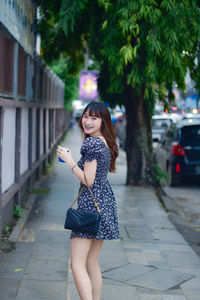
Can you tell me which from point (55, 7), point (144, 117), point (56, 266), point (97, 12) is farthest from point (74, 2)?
point (56, 266)

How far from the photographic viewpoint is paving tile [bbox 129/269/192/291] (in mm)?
5477

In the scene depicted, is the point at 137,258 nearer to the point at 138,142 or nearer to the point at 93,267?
the point at 93,267

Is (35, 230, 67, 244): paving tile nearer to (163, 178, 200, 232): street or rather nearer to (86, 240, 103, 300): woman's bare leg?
(163, 178, 200, 232): street

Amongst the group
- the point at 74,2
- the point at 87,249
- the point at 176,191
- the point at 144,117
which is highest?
the point at 74,2

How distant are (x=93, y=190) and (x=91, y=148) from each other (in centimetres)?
33

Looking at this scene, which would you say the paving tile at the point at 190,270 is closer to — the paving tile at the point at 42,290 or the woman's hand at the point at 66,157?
the paving tile at the point at 42,290

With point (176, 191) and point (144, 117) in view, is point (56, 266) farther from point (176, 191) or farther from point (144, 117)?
point (176, 191)

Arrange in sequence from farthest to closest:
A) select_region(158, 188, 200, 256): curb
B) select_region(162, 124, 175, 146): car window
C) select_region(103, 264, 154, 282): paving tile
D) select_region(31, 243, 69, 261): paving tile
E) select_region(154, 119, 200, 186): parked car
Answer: select_region(162, 124, 175, 146): car window, select_region(154, 119, 200, 186): parked car, select_region(158, 188, 200, 256): curb, select_region(31, 243, 69, 261): paving tile, select_region(103, 264, 154, 282): paving tile

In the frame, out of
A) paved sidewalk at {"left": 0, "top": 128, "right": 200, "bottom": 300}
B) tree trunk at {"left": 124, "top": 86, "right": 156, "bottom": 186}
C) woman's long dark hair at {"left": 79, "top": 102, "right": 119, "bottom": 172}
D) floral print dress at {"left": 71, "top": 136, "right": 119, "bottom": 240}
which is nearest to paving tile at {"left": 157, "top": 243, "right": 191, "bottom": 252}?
paved sidewalk at {"left": 0, "top": 128, "right": 200, "bottom": 300}

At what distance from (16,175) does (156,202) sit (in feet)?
11.0

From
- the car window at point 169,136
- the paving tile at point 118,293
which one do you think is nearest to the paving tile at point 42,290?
the paving tile at point 118,293

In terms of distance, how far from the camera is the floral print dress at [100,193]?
4.14 meters

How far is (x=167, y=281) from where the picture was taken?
564cm

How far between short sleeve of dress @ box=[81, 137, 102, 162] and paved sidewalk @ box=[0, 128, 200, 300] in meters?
1.52
